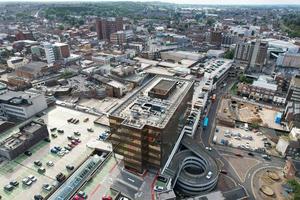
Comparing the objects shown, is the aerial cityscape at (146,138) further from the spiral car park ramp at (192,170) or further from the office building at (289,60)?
the office building at (289,60)

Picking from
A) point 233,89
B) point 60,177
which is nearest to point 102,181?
point 60,177

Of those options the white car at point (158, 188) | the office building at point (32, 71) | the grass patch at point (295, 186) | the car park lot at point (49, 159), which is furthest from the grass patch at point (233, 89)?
the office building at point (32, 71)

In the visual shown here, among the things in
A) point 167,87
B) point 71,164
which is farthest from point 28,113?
point 167,87

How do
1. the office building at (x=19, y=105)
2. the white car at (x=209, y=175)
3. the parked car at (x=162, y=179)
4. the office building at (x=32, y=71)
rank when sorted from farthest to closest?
the office building at (x=32, y=71), the office building at (x=19, y=105), the white car at (x=209, y=175), the parked car at (x=162, y=179)

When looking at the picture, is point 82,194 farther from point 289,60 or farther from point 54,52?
point 289,60

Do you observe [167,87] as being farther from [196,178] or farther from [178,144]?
[196,178]
